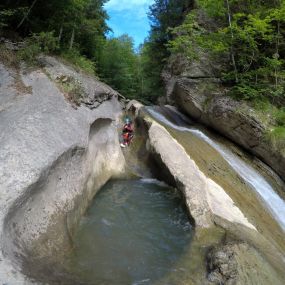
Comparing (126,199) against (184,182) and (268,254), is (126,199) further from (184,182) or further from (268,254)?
(268,254)

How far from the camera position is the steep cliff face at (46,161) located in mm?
6799

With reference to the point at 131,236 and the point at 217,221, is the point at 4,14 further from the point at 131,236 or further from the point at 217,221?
the point at 217,221

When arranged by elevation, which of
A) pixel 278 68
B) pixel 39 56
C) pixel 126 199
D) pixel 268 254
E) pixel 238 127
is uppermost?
pixel 278 68

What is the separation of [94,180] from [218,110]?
318 inches

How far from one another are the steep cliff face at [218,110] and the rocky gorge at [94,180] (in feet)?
0.74

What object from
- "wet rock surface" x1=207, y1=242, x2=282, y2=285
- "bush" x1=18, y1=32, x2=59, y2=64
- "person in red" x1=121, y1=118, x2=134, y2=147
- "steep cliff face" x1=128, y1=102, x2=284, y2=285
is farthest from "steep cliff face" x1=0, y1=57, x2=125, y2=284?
"wet rock surface" x1=207, y1=242, x2=282, y2=285

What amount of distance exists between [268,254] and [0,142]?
730cm

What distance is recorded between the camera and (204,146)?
15.5m

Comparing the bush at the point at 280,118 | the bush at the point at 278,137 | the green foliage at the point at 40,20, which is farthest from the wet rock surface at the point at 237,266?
the green foliage at the point at 40,20

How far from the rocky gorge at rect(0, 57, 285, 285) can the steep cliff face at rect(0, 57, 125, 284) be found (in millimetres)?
27

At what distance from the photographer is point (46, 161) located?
8.42 meters

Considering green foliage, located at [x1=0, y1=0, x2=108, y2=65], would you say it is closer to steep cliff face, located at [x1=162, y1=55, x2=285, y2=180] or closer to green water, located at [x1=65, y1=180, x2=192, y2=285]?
steep cliff face, located at [x1=162, y1=55, x2=285, y2=180]

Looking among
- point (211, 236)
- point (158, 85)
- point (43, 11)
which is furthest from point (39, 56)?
point (158, 85)

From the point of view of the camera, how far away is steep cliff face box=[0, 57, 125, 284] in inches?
268
